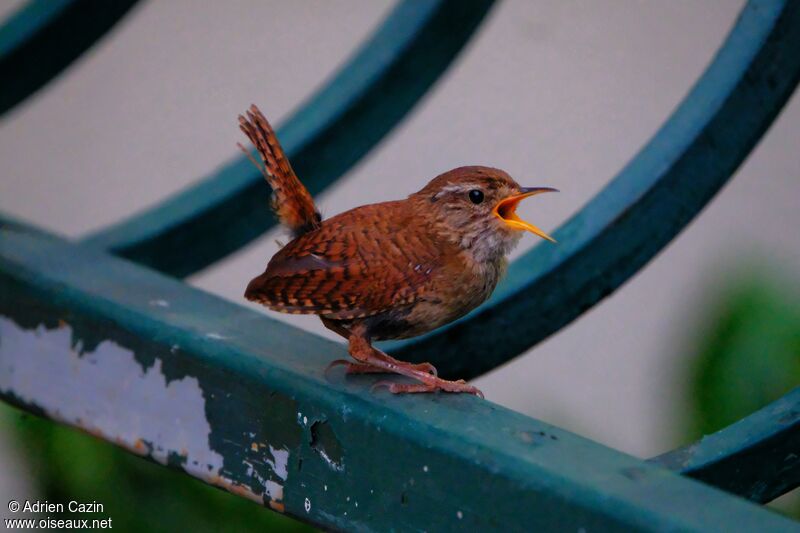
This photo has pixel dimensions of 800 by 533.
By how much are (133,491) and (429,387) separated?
1.47m

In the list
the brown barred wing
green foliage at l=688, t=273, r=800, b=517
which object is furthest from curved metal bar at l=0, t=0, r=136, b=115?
green foliage at l=688, t=273, r=800, b=517

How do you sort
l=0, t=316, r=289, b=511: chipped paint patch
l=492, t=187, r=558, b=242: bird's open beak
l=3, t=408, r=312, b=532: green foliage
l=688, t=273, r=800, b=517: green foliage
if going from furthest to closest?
l=3, t=408, r=312, b=532: green foliage < l=688, t=273, r=800, b=517: green foliage < l=492, t=187, r=558, b=242: bird's open beak < l=0, t=316, r=289, b=511: chipped paint patch

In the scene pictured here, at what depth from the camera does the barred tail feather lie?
1.63 meters

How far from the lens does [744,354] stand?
8.34ft

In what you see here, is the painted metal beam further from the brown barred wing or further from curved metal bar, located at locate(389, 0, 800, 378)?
curved metal bar, located at locate(389, 0, 800, 378)

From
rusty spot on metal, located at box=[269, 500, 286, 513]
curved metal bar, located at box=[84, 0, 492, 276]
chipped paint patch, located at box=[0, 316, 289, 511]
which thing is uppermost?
curved metal bar, located at box=[84, 0, 492, 276]

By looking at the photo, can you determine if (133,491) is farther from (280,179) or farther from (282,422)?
(282,422)

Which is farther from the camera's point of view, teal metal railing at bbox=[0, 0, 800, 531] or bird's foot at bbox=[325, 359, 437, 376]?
bird's foot at bbox=[325, 359, 437, 376]

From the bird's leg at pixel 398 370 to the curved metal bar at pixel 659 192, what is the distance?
4.4 inches

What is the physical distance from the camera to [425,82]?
1.84 metres

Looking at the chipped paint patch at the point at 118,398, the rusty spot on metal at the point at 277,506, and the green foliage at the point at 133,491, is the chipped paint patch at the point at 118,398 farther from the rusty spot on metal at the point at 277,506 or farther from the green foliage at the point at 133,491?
the green foliage at the point at 133,491

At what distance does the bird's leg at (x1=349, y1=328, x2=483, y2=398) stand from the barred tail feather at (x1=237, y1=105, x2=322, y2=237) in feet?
0.62

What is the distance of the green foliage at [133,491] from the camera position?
8.75 ft

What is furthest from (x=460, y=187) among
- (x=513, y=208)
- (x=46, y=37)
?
(x=46, y=37)
